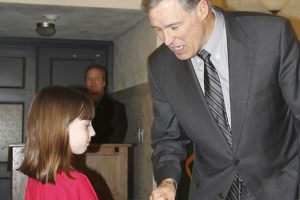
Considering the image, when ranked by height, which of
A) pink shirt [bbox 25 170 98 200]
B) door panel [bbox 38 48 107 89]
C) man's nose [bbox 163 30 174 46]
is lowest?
pink shirt [bbox 25 170 98 200]

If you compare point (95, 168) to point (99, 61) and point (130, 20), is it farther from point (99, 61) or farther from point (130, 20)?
point (99, 61)

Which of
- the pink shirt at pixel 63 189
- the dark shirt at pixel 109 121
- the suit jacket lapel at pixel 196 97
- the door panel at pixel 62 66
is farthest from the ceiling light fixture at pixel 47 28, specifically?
the suit jacket lapel at pixel 196 97

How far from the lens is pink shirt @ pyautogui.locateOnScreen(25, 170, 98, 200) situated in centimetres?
179

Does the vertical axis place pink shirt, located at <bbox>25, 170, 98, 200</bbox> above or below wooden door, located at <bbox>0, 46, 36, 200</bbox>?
below

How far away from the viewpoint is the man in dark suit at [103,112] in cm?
480

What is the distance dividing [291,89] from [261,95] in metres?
0.09

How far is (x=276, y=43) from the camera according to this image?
5.01ft

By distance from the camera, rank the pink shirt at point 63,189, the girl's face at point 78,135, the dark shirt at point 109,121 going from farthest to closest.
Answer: the dark shirt at point 109,121
the girl's face at point 78,135
the pink shirt at point 63,189

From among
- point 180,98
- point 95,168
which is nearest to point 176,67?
point 180,98

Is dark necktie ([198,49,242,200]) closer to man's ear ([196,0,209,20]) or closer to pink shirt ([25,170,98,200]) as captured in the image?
man's ear ([196,0,209,20])

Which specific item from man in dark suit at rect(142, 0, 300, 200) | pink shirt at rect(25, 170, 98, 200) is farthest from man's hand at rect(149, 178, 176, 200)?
pink shirt at rect(25, 170, 98, 200)

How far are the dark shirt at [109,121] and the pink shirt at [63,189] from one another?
2.90 meters

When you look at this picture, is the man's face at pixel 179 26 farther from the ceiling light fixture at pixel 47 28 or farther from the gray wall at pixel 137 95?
the ceiling light fixture at pixel 47 28

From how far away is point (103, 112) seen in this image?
4.84 m
